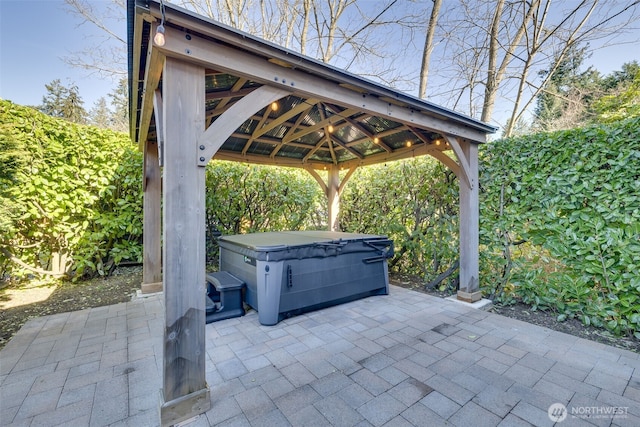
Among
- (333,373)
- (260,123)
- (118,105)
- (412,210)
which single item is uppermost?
(118,105)

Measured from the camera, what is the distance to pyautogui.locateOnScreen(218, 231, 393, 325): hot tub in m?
3.06

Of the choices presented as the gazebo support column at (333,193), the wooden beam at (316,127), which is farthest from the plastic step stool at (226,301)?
the gazebo support column at (333,193)

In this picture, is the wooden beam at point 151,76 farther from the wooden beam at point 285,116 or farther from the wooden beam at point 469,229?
the wooden beam at point 469,229

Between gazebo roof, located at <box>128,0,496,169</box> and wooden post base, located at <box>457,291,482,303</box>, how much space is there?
6.30ft

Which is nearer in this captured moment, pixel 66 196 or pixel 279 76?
pixel 279 76

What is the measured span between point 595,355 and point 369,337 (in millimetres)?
1977

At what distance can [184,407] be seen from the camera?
171 centimetres

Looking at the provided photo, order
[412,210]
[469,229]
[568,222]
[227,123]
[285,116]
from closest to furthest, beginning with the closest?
[227,123] < [568,222] < [285,116] < [469,229] < [412,210]

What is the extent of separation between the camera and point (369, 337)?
9.18 ft

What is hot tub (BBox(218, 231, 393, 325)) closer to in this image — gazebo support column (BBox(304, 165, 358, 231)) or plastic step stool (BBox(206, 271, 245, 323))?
plastic step stool (BBox(206, 271, 245, 323))

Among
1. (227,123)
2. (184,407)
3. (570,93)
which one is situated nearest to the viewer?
(184,407)

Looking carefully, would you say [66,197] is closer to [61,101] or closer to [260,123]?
[260,123]

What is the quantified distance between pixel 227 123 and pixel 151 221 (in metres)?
2.93

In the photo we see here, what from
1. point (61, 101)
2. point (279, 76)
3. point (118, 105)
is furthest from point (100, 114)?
point (279, 76)
